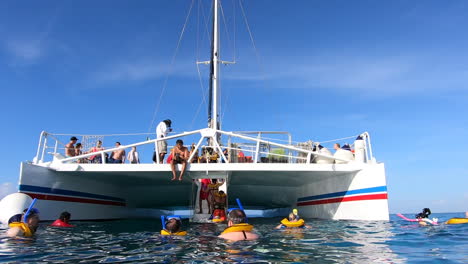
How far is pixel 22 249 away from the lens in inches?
218

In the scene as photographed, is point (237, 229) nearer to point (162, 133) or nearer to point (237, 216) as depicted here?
point (237, 216)

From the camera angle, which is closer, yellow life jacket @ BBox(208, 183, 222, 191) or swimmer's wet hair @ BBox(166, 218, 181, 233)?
swimmer's wet hair @ BBox(166, 218, 181, 233)

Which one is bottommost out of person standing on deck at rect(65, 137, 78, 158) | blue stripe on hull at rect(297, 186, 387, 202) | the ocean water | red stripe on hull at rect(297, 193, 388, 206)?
the ocean water

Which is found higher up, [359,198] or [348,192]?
[348,192]

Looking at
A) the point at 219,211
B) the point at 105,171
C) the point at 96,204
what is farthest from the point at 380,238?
the point at 96,204

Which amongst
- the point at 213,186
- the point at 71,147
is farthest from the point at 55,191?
the point at 213,186

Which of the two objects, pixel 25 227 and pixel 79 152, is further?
pixel 79 152

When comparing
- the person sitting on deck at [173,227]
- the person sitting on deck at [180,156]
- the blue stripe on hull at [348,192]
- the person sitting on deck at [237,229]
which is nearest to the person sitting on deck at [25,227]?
the person sitting on deck at [173,227]

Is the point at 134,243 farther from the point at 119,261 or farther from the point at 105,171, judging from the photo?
the point at 105,171

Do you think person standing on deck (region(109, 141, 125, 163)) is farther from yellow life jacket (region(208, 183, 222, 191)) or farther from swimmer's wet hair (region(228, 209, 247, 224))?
swimmer's wet hair (region(228, 209, 247, 224))

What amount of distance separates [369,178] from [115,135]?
27.9ft

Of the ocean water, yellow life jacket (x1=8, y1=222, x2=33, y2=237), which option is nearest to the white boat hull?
yellow life jacket (x1=8, y1=222, x2=33, y2=237)

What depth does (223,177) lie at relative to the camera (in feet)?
38.8

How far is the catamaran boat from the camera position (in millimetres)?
10547
